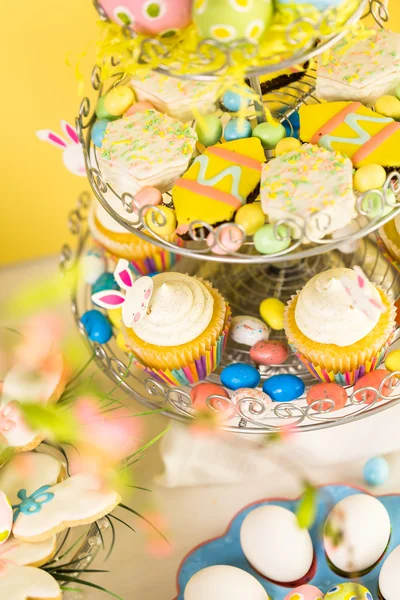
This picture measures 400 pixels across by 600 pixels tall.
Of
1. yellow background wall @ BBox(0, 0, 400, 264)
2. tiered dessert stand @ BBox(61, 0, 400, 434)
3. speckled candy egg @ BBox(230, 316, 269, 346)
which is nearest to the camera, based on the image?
tiered dessert stand @ BBox(61, 0, 400, 434)

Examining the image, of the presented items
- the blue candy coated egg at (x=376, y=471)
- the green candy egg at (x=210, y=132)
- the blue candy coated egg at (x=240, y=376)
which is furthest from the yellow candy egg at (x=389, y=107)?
the blue candy coated egg at (x=376, y=471)

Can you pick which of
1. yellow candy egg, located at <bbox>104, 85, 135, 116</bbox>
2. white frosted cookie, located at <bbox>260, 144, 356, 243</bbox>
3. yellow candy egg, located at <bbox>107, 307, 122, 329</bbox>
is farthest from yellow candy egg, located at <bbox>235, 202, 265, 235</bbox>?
yellow candy egg, located at <bbox>107, 307, 122, 329</bbox>

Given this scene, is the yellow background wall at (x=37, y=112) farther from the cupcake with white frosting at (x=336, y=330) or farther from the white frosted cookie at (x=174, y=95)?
the cupcake with white frosting at (x=336, y=330)

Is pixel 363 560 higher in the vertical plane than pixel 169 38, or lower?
lower

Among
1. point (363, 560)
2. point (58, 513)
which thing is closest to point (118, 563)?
point (58, 513)

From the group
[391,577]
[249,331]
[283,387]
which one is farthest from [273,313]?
[391,577]

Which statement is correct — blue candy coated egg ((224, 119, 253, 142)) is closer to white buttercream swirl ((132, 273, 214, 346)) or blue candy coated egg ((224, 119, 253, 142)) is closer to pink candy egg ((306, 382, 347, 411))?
white buttercream swirl ((132, 273, 214, 346))

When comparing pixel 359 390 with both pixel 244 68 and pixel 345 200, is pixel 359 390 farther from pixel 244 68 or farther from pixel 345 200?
pixel 244 68
